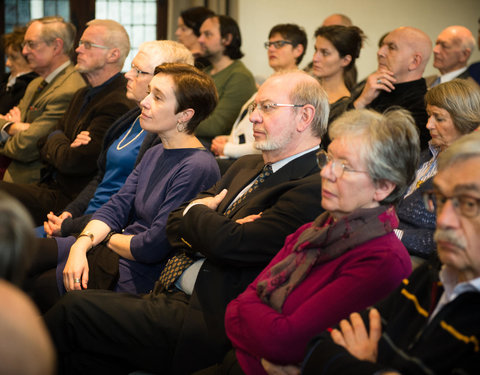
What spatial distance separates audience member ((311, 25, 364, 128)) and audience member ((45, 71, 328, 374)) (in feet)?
5.50

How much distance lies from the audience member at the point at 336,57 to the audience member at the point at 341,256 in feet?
7.06

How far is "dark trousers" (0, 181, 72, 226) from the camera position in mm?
3496

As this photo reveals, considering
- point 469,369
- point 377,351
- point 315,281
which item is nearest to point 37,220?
point 315,281

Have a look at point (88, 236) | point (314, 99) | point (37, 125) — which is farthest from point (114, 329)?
point (37, 125)

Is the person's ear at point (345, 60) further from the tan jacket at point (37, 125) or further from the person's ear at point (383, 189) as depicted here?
the person's ear at point (383, 189)

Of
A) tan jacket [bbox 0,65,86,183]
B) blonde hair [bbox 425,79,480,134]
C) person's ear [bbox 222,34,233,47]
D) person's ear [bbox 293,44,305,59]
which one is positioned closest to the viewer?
blonde hair [bbox 425,79,480,134]

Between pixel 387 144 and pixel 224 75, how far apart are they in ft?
10.2

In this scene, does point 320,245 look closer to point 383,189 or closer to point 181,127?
point 383,189

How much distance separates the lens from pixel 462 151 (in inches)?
53.7

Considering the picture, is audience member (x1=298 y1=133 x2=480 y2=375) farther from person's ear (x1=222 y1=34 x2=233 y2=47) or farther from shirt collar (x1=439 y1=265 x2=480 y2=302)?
person's ear (x1=222 y1=34 x2=233 y2=47)

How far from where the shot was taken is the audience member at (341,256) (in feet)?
5.24

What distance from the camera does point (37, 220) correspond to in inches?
139

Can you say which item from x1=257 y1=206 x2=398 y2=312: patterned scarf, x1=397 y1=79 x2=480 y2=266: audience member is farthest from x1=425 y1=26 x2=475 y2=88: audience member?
x1=257 y1=206 x2=398 y2=312: patterned scarf

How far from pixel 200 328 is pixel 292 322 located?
0.49 m
